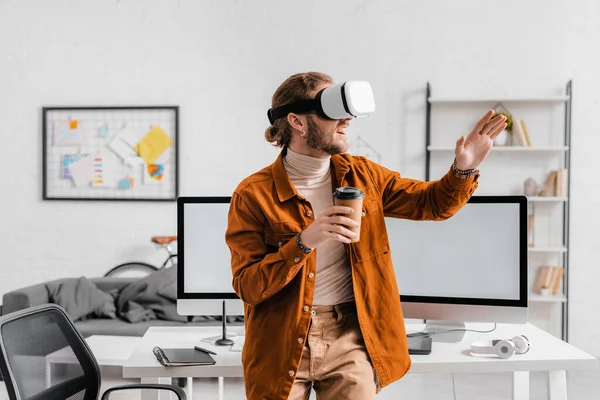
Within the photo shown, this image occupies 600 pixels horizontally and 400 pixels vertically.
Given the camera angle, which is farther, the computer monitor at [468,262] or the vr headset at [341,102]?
the computer monitor at [468,262]

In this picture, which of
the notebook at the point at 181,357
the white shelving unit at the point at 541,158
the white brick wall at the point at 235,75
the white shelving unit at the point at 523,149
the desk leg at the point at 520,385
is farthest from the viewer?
the white brick wall at the point at 235,75

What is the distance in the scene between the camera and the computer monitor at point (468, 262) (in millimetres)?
2043

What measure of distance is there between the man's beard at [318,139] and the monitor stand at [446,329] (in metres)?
0.84

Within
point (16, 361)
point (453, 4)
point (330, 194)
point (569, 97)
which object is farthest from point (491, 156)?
point (16, 361)


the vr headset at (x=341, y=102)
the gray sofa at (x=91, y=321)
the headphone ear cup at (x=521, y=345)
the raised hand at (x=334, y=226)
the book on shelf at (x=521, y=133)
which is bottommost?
the gray sofa at (x=91, y=321)

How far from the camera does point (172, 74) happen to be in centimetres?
492

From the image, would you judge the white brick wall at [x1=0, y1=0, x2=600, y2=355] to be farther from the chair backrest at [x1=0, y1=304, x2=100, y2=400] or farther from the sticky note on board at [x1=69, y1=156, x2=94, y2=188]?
the chair backrest at [x1=0, y1=304, x2=100, y2=400]

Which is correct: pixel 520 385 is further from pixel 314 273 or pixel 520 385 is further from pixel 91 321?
pixel 91 321

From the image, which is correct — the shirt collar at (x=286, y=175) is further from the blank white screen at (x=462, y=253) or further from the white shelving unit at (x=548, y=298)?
the white shelving unit at (x=548, y=298)

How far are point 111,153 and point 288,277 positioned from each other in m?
3.87

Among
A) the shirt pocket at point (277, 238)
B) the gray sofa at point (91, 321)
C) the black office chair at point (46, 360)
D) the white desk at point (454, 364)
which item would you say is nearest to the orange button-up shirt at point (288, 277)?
the shirt pocket at point (277, 238)

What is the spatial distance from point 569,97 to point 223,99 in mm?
2570

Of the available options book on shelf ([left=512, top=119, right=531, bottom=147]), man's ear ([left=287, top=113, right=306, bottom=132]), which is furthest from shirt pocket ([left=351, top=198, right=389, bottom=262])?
book on shelf ([left=512, top=119, right=531, bottom=147])

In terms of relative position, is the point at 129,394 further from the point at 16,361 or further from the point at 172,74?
the point at 172,74
